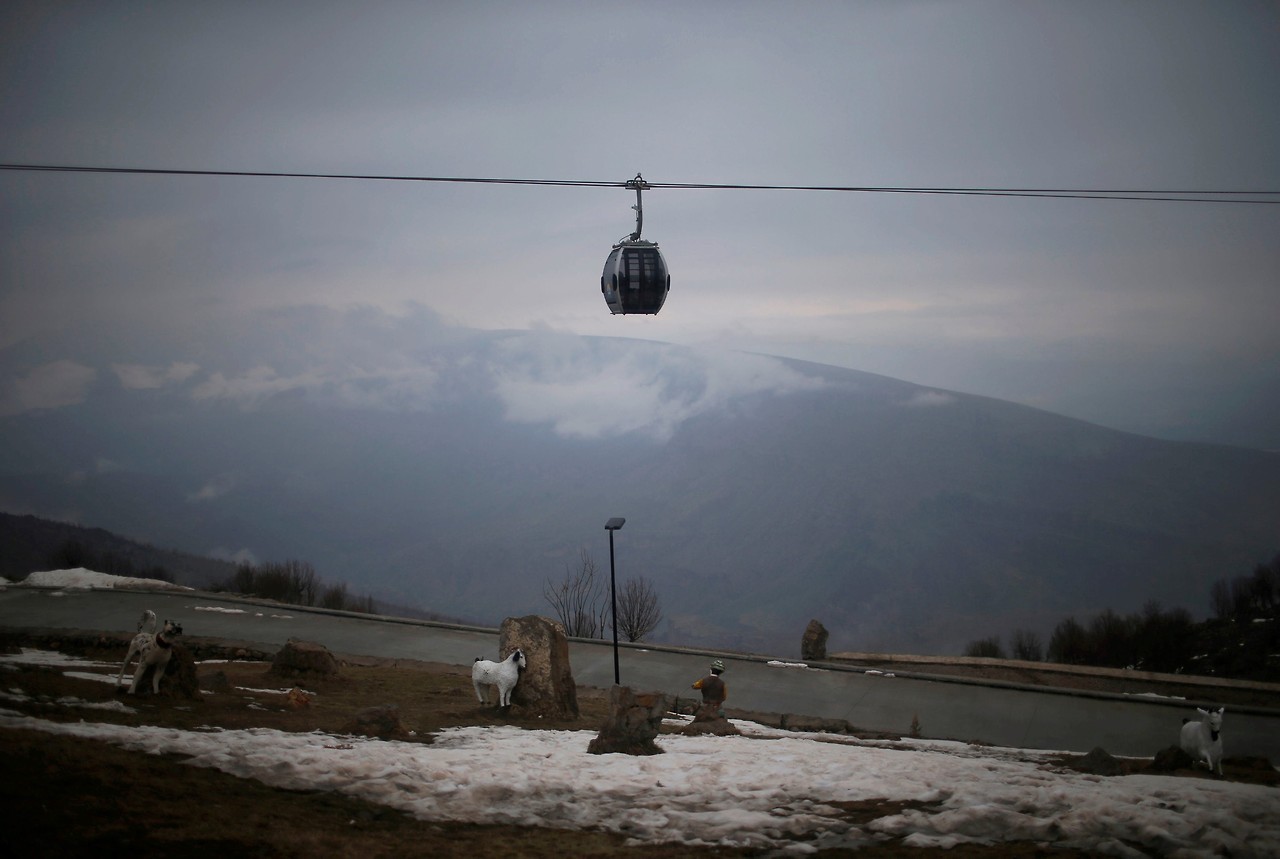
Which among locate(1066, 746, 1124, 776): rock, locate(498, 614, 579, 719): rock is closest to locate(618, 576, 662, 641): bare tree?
locate(498, 614, 579, 719): rock

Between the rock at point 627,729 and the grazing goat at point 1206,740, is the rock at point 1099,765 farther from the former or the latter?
the rock at point 627,729

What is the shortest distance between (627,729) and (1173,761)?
249 inches

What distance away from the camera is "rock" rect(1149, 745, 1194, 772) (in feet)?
37.9

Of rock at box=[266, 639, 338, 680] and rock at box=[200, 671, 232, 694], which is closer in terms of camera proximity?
rock at box=[200, 671, 232, 694]

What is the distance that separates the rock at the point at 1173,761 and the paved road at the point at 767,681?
4.07 metres

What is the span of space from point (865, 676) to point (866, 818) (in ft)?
38.2

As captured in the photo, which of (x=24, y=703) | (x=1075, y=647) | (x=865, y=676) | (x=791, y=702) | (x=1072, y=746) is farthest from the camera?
(x=1075, y=647)

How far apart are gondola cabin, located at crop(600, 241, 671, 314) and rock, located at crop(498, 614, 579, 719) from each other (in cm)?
493

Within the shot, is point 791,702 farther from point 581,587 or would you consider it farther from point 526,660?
point 581,587

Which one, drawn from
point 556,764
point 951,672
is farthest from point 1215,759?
point 951,672

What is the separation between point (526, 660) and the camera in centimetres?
1441

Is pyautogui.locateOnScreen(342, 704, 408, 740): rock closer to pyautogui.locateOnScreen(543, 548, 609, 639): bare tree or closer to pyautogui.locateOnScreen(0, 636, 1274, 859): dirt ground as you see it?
pyautogui.locateOnScreen(0, 636, 1274, 859): dirt ground

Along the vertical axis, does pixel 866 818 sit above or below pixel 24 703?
below

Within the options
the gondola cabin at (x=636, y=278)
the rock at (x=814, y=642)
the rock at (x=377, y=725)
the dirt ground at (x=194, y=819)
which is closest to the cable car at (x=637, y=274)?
the gondola cabin at (x=636, y=278)
